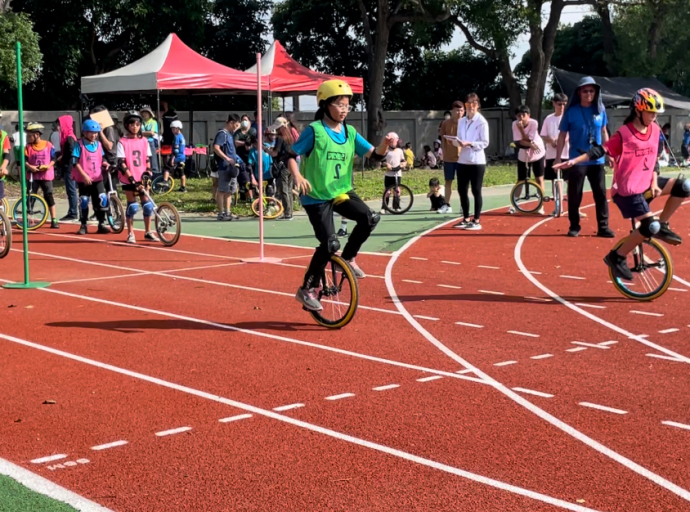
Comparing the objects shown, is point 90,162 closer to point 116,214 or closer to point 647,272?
point 116,214

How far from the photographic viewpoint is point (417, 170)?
33500 millimetres

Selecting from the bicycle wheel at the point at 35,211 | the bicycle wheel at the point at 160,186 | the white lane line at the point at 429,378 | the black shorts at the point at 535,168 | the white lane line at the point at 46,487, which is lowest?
the white lane line at the point at 46,487

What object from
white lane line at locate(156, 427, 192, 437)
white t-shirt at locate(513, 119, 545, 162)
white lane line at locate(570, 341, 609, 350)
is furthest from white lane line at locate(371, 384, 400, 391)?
white t-shirt at locate(513, 119, 545, 162)

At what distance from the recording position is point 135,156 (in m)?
15.1

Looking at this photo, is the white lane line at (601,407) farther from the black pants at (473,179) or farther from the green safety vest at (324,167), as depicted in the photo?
the black pants at (473,179)

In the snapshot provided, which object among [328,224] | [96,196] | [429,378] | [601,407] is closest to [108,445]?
[429,378]

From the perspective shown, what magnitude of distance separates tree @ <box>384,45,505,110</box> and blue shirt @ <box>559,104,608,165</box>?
36213 millimetres

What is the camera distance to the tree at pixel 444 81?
50750mm

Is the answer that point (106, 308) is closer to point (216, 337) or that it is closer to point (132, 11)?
point (216, 337)

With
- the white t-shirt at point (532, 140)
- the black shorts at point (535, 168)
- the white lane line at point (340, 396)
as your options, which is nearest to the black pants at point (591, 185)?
the white t-shirt at point (532, 140)

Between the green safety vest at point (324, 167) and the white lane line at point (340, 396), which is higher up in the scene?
the green safety vest at point (324, 167)

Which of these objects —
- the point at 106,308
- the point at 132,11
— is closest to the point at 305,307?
the point at 106,308

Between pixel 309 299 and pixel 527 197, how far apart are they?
10.3 m

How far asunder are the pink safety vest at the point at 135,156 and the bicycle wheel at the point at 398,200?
217 inches
